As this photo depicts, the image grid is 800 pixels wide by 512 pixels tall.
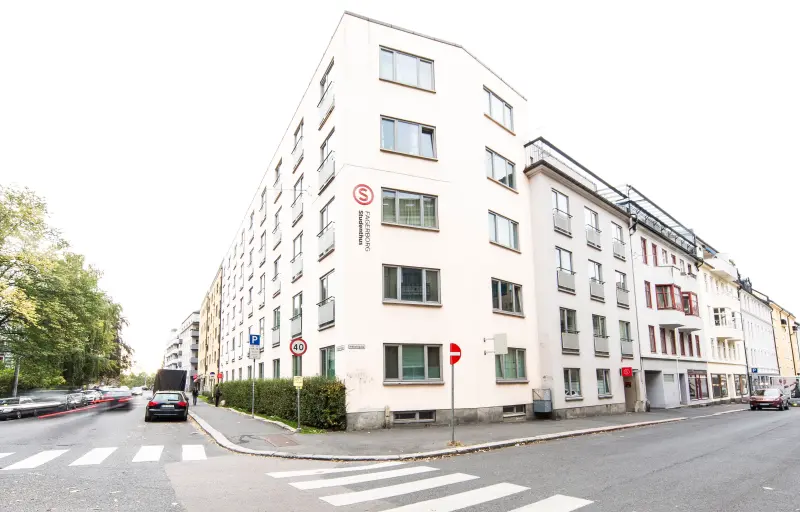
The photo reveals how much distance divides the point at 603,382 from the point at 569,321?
4.30 metres

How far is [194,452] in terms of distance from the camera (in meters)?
11.9

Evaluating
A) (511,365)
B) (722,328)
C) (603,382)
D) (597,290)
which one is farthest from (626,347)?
(722,328)

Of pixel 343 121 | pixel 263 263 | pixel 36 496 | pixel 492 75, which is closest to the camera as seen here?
pixel 36 496

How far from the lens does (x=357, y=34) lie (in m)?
19.1

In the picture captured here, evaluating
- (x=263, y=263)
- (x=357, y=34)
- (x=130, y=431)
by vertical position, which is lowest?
(x=130, y=431)

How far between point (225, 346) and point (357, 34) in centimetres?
3918

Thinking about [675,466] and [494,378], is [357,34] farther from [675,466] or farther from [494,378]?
[675,466]

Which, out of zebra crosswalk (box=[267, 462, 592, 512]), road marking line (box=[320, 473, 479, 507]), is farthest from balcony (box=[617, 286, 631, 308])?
road marking line (box=[320, 473, 479, 507])

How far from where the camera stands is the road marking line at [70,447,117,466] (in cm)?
988

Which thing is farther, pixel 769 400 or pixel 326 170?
pixel 769 400

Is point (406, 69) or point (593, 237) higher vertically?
point (406, 69)

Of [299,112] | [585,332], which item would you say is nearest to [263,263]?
[299,112]

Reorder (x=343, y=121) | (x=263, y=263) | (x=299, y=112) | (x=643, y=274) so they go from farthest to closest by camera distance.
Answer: (x=263, y=263) < (x=643, y=274) < (x=299, y=112) < (x=343, y=121)

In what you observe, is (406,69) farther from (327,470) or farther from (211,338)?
(211,338)
